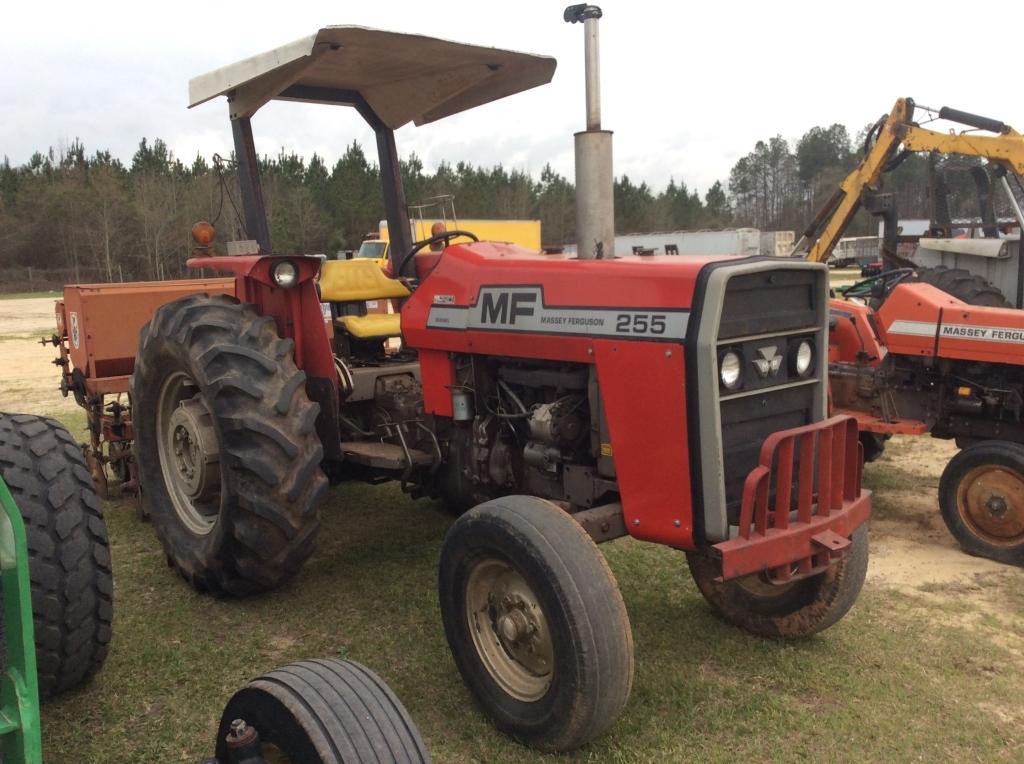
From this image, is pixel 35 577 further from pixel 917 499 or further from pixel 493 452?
pixel 917 499

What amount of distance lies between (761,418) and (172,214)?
3694 cm

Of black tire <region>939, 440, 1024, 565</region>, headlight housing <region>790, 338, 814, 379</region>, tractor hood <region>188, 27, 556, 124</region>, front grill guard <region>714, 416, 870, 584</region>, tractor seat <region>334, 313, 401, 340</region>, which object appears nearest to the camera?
front grill guard <region>714, 416, 870, 584</region>

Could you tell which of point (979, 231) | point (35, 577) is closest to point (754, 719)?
point (35, 577)

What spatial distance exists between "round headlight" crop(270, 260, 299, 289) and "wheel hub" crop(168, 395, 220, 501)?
2.33ft

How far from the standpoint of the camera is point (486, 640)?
3049mm

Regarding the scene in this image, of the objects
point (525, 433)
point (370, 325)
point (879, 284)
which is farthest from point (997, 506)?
point (370, 325)

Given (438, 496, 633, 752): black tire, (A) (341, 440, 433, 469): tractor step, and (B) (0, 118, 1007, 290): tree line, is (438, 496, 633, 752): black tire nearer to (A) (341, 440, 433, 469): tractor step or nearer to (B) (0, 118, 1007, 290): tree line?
(A) (341, 440, 433, 469): tractor step

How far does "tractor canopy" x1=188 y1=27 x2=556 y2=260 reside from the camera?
377cm

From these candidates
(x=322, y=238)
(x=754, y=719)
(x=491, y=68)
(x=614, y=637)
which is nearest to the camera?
(x=614, y=637)

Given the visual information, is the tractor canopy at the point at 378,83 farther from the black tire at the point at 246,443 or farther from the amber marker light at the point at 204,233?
the black tire at the point at 246,443

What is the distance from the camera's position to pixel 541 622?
9.29ft

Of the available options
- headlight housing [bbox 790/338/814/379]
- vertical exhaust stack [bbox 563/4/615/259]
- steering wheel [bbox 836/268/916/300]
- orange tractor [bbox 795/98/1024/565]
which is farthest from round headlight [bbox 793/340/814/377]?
steering wheel [bbox 836/268/916/300]

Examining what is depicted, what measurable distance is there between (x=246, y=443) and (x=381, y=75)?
206 centimetres

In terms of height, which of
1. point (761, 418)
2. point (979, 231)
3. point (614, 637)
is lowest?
point (614, 637)
